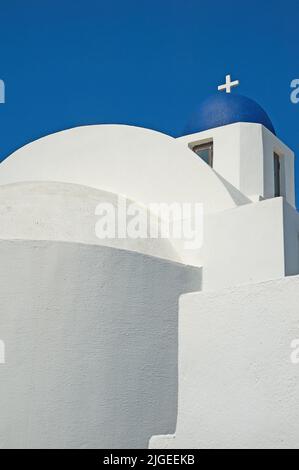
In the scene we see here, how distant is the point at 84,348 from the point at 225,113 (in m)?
5.92

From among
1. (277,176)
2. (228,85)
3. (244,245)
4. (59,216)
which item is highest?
(228,85)

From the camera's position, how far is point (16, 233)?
746 centimetres

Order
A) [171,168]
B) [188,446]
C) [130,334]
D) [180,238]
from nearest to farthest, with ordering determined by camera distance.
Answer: [188,446], [130,334], [180,238], [171,168]

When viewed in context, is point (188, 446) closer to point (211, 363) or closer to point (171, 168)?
point (211, 363)

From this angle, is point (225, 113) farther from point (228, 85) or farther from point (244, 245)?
point (244, 245)

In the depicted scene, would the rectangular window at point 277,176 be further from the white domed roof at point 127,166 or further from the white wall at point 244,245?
the white wall at point 244,245

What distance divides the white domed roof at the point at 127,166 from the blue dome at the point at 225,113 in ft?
5.70

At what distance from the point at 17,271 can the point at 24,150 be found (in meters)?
4.58

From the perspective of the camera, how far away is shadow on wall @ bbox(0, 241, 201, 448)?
6.45 m

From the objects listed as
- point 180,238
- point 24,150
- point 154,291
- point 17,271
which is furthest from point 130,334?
point 24,150

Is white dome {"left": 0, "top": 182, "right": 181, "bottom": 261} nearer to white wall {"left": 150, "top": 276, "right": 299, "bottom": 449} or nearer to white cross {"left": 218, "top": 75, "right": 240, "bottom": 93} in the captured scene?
white wall {"left": 150, "top": 276, "right": 299, "bottom": 449}

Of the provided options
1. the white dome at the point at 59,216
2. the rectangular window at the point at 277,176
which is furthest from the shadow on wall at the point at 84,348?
the rectangular window at the point at 277,176

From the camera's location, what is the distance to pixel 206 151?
10930mm

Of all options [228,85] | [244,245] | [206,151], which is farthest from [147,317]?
[228,85]
